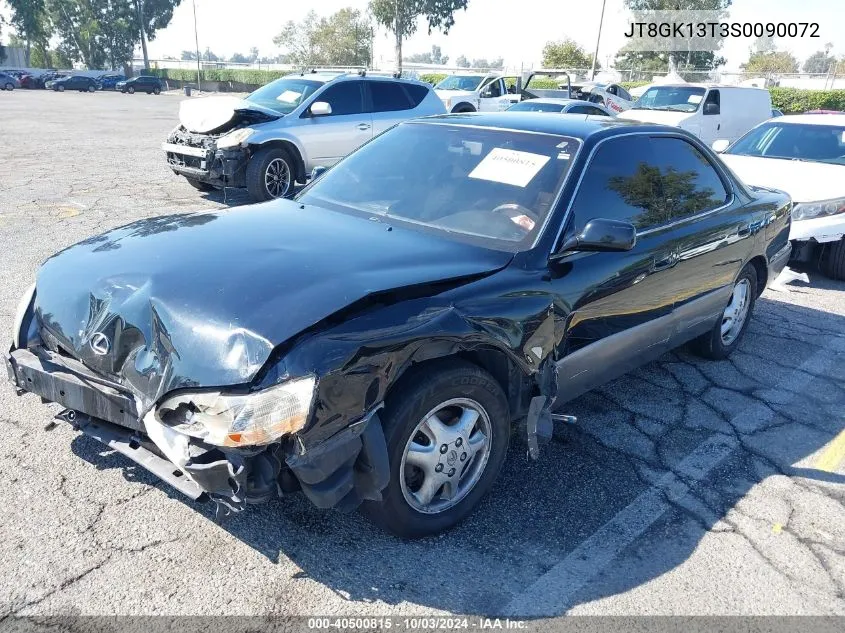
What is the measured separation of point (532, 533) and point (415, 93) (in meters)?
9.44

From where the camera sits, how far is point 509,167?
3451 mm

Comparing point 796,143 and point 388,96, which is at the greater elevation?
point 388,96

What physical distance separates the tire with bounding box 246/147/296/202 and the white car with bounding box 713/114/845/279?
5690mm

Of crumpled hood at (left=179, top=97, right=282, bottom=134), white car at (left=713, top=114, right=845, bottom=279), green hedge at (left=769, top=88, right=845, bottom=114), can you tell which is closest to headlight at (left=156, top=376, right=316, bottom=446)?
white car at (left=713, top=114, right=845, bottom=279)

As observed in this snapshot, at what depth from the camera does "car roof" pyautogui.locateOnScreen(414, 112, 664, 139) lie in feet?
11.9

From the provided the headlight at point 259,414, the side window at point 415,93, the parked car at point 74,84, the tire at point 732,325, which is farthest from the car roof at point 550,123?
the parked car at point 74,84

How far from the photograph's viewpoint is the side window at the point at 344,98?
9.97 meters

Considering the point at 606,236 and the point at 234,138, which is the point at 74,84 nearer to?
Result: the point at 234,138

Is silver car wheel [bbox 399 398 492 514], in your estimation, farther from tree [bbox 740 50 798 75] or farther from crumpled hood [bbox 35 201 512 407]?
tree [bbox 740 50 798 75]

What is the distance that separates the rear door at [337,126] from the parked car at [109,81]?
5445cm

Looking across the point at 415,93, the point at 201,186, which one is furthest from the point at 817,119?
the point at 201,186

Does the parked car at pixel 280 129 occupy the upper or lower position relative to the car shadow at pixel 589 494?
upper

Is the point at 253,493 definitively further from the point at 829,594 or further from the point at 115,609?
the point at 829,594

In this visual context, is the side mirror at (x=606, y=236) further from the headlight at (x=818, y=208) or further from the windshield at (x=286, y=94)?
the windshield at (x=286, y=94)
